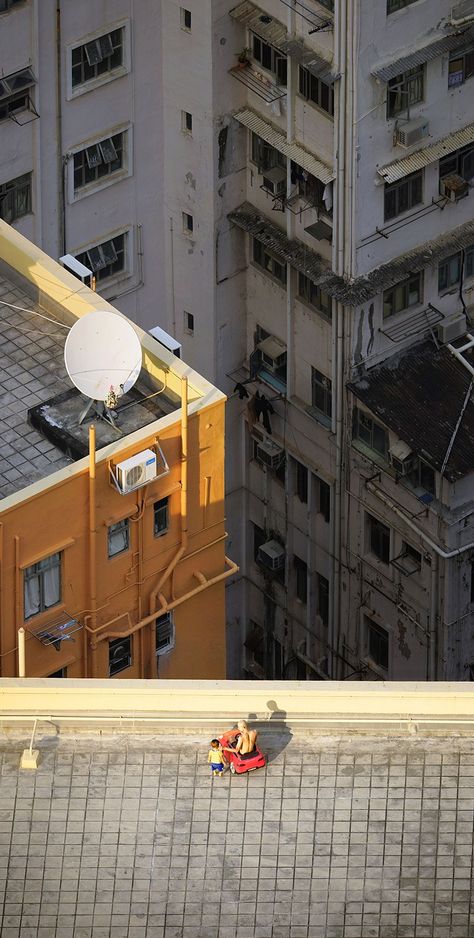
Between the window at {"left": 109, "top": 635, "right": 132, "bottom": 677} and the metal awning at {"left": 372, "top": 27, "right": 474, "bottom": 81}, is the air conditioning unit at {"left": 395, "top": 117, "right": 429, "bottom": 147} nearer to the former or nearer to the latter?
the metal awning at {"left": 372, "top": 27, "right": 474, "bottom": 81}

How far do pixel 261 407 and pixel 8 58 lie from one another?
20.3 meters

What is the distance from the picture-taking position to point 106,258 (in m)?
130

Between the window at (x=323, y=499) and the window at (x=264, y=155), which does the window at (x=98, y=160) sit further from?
the window at (x=323, y=499)

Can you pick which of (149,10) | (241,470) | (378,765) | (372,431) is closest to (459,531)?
(372,431)

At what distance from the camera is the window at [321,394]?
13038 cm

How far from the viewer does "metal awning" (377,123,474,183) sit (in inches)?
4860

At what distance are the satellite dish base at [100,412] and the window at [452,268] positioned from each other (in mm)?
29141

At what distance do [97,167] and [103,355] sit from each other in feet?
92.3

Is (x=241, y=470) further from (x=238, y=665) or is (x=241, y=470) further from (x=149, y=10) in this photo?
(x=149, y=10)

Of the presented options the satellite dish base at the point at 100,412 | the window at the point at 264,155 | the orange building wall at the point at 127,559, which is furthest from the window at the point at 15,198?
the orange building wall at the point at 127,559

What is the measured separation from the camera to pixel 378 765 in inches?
3706

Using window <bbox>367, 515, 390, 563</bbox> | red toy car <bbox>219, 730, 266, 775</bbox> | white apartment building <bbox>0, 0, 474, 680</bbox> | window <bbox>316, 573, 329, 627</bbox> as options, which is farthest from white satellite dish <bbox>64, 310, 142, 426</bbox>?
window <bbox>316, 573, 329, 627</bbox>

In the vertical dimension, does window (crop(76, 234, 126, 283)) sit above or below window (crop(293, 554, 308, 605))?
above

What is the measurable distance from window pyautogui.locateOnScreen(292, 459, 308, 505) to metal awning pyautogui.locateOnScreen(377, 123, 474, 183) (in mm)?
15438
